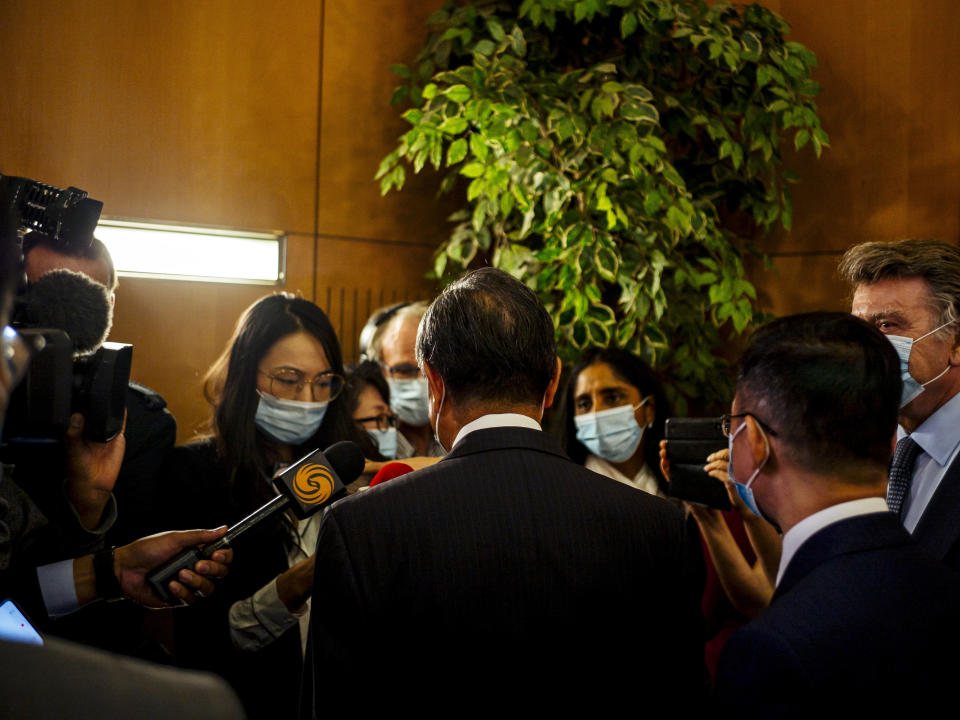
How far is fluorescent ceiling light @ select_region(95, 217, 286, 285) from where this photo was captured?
2.84 meters

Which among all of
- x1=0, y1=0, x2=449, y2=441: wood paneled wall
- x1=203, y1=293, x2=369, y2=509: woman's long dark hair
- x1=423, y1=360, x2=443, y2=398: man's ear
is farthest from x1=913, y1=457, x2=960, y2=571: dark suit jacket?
x1=0, y1=0, x2=449, y2=441: wood paneled wall

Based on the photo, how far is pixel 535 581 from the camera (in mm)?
1169

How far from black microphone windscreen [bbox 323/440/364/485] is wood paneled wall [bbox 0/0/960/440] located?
4.92 ft

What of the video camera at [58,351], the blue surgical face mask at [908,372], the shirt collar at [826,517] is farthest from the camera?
the blue surgical face mask at [908,372]

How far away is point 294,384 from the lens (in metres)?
2.15

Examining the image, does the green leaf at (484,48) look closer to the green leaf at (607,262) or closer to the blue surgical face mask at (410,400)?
the green leaf at (607,262)

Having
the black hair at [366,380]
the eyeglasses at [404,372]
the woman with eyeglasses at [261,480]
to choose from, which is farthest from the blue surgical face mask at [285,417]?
the eyeglasses at [404,372]

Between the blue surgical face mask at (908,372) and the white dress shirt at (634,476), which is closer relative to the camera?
the blue surgical face mask at (908,372)

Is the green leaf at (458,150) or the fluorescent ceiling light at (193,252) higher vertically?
the green leaf at (458,150)

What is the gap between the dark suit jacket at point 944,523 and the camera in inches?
61.7

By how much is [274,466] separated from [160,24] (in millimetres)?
1688

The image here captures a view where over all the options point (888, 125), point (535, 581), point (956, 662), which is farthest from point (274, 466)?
point (888, 125)

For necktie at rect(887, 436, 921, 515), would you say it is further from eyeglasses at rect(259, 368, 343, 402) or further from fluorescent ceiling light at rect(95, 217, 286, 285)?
fluorescent ceiling light at rect(95, 217, 286, 285)

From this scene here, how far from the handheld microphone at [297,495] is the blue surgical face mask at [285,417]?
50cm
